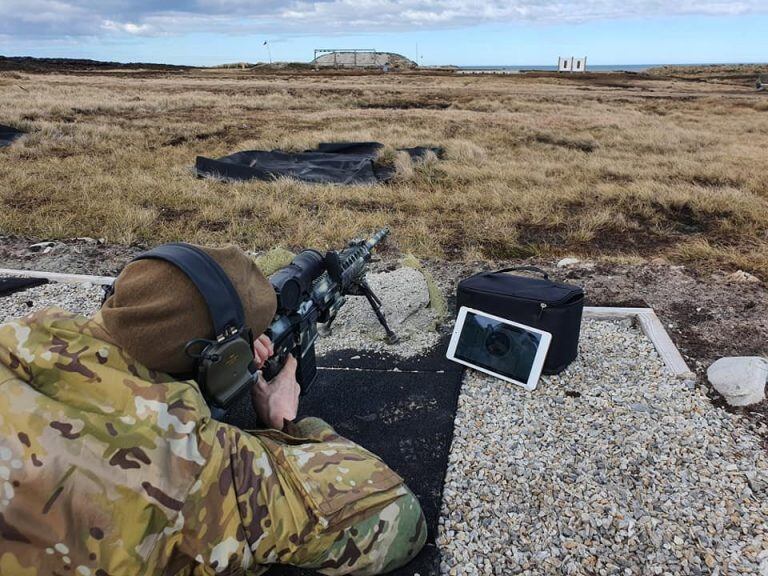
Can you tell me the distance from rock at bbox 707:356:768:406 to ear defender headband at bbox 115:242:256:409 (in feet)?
9.32

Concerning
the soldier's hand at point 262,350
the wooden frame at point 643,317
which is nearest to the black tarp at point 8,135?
the wooden frame at point 643,317

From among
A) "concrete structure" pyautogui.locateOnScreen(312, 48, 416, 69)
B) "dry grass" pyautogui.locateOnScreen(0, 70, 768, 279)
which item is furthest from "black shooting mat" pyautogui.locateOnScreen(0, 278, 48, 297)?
"concrete structure" pyautogui.locateOnScreen(312, 48, 416, 69)

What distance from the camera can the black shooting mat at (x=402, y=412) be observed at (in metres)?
2.69

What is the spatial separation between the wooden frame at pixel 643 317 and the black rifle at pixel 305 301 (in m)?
1.25

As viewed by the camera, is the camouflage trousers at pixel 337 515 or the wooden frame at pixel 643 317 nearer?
the camouflage trousers at pixel 337 515

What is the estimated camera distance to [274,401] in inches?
89.7

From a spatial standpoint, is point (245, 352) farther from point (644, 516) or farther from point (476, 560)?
point (644, 516)

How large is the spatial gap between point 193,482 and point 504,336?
243 centimetres

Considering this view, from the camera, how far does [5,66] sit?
46875 millimetres

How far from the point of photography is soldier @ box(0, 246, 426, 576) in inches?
53.8

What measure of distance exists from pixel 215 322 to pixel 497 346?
2333 millimetres

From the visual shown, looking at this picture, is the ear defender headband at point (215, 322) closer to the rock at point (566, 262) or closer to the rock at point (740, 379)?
the rock at point (740, 379)

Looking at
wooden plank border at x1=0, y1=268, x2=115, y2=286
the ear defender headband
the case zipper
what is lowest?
wooden plank border at x1=0, y1=268, x2=115, y2=286

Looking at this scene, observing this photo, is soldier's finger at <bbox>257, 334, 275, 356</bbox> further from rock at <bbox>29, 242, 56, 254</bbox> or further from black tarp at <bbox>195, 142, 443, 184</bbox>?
black tarp at <bbox>195, 142, 443, 184</bbox>
